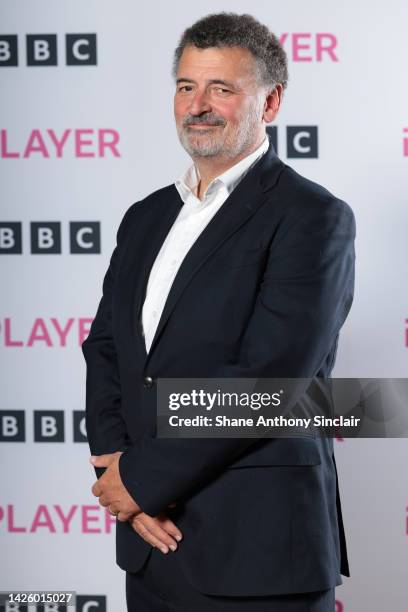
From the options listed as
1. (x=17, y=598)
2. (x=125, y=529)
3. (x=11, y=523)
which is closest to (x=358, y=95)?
(x=125, y=529)

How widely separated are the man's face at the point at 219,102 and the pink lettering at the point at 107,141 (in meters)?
1.04

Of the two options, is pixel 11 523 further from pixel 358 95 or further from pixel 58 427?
pixel 358 95

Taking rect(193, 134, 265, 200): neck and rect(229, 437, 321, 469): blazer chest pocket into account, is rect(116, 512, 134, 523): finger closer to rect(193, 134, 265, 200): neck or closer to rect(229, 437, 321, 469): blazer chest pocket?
rect(229, 437, 321, 469): blazer chest pocket

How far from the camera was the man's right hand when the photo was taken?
1.62 meters

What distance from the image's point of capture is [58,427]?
283 cm

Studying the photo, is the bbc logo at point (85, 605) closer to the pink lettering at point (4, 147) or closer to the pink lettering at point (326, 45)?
the pink lettering at point (4, 147)

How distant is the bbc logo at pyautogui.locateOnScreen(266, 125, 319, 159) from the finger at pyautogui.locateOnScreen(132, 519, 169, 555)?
1.39 meters

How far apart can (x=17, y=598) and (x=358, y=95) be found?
1912 mm

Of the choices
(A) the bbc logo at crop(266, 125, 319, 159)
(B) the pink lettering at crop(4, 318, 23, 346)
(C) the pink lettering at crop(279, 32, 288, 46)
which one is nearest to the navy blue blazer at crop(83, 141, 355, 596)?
(A) the bbc logo at crop(266, 125, 319, 159)

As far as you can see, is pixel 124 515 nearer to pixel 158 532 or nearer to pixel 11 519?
pixel 158 532

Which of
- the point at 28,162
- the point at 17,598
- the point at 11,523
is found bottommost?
→ the point at 17,598

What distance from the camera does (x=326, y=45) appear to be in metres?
2.63

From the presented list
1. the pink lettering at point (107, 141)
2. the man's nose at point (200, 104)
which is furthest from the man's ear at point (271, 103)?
the pink lettering at point (107, 141)

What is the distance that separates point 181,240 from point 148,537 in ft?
1.89
